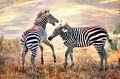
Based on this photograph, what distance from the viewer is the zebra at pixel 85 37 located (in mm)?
7139

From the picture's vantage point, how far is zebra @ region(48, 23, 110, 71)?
23.4 feet

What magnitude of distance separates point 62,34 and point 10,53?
4.21m

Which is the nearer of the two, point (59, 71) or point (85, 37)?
point (59, 71)

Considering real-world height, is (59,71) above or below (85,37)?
below

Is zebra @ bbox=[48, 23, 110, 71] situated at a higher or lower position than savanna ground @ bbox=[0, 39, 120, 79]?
higher

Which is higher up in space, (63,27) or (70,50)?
(63,27)

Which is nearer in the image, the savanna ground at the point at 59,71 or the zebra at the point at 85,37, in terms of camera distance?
the savanna ground at the point at 59,71

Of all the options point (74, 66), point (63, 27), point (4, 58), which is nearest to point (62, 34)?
point (63, 27)

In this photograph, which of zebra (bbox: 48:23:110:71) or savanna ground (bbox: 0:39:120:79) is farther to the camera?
zebra (bbox: 48:23:110:71)

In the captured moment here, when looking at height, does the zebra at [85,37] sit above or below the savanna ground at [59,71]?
above

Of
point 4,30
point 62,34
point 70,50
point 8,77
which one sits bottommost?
point 4,30

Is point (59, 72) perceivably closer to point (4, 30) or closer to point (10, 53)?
point (10, 53)

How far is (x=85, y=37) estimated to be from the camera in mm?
7422

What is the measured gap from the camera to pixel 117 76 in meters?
6.70
